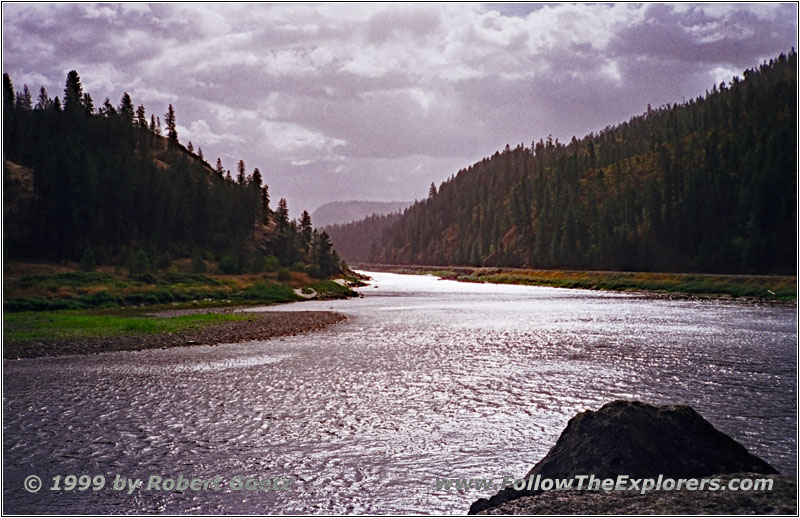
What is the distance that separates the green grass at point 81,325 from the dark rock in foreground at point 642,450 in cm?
3484

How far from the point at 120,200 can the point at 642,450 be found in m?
111

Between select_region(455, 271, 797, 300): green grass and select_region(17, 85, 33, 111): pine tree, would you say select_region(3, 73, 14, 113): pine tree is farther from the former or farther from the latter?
select_region(455, 271, 797, 300): green grass

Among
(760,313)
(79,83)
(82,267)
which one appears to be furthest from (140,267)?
(79,83)

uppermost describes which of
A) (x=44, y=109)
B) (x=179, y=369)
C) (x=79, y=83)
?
(x=79, y=83)

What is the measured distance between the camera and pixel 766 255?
101m

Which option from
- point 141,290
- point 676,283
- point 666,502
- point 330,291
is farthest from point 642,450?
point 676,283

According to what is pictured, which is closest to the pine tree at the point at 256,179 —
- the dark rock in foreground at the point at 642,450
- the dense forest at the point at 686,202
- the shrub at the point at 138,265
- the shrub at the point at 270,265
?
the shrub at the point at 270,265

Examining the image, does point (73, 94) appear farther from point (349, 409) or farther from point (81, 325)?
point (349, 409)

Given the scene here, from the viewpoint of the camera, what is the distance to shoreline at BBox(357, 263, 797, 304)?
7894 cm

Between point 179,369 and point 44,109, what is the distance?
136m

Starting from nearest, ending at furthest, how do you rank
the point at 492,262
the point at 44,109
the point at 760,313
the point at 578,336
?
the point at 578,336 < the point at 760,313 < the point at 44,109 < the point at 492,262

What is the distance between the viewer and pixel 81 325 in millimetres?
41344

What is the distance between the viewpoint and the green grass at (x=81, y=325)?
3656 centimetres

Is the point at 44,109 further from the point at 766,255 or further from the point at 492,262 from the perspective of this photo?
the point at 766,255
